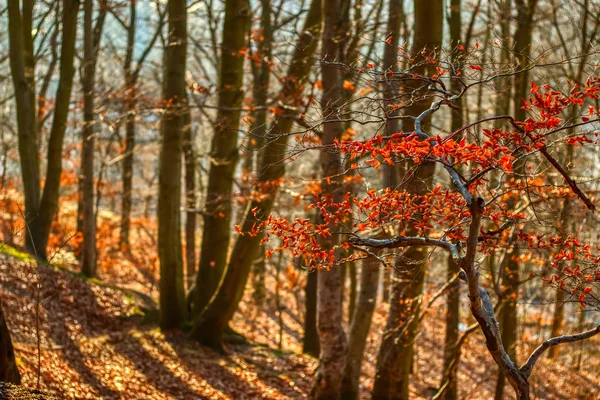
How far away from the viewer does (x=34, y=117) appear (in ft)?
43.0

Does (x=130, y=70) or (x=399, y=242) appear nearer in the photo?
(x=399, y=242)

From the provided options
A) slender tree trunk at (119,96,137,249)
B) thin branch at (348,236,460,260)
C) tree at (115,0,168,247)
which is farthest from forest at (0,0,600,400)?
slender tree trunk at (119,96,137,249)

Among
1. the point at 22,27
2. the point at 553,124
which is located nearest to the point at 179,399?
the point at 553,124

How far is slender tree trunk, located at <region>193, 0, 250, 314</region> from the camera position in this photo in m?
11.1

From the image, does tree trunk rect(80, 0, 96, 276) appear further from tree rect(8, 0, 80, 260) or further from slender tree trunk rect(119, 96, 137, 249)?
slender tree trunk rect(119, 96, 137, 249)

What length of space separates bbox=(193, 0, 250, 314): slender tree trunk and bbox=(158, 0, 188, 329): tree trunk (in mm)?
568

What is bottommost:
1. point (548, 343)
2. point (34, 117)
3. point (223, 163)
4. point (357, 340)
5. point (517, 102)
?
point (357, 340)

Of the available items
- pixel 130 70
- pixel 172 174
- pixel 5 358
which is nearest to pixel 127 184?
pixel 130 70

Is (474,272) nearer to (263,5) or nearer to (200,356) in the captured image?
(200,356)

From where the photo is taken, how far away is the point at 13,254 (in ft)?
40.2

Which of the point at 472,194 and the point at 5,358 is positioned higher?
the point at 472,194

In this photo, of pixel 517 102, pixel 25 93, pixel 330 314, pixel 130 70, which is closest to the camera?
pixel 330 314

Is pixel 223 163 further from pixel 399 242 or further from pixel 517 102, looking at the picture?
pixel 399 242

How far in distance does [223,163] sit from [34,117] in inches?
194
